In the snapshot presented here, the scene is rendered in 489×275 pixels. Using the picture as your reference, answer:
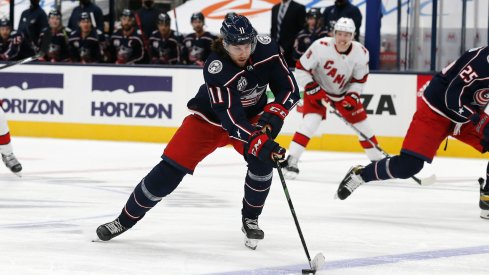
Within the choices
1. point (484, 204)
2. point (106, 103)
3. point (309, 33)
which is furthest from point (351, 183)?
point (106, 103)

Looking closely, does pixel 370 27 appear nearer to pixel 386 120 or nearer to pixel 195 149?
pixel 386 120

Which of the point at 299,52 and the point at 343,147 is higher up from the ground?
the point at 299,52

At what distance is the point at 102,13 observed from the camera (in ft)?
34.6

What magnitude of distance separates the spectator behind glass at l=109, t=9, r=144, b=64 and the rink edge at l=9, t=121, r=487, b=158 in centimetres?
72

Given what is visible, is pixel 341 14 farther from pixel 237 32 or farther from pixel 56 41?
pixel 237 32

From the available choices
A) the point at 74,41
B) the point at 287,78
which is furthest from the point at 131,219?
the point at 74,41

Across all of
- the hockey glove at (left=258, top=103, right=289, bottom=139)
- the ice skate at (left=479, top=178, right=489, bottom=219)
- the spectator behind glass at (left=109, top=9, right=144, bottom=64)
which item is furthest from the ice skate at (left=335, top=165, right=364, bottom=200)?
the spectator behind glass at (left=109, top=9, right=144, bottom=64)

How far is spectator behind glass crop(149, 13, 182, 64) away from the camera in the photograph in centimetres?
995

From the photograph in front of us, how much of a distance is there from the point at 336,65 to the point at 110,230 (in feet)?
10.8

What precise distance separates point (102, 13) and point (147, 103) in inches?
53.3

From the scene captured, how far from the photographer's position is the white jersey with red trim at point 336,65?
716 cm

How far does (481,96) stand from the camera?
16.2 feet

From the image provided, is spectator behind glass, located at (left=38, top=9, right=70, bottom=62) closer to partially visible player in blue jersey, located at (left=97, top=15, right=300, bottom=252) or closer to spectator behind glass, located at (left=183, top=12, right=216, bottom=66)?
spectator behind glass, located at (left=183, top=12, right=216, bottom=66)

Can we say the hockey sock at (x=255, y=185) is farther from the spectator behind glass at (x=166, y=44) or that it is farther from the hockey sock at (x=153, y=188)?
the spectator behind glass at (x=166, y=44)
